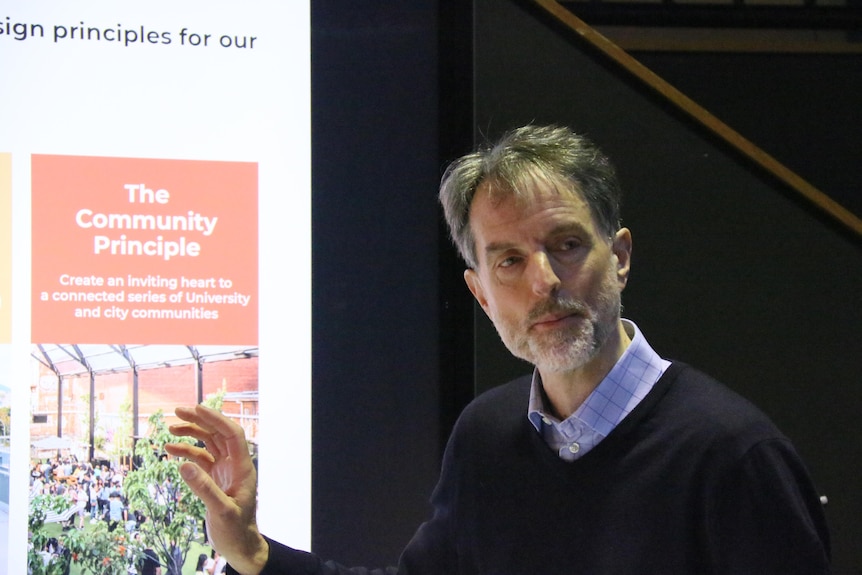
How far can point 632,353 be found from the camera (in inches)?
51.0

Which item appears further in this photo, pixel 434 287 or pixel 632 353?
pixel 434 287

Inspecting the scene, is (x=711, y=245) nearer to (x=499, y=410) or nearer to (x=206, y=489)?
(x=499, y=410)

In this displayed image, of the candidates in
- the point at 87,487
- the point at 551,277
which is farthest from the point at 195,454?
the point at 87,487

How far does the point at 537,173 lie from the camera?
133cm

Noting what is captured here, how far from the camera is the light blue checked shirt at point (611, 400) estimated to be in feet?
4.16

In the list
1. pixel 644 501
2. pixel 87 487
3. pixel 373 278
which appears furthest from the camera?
pixel 373 278

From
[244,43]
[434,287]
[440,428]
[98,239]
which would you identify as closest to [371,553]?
[440,428]

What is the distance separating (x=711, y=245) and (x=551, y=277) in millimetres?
1062

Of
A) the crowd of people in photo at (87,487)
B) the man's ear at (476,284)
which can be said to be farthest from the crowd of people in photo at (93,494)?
the man's ear at (476,284)

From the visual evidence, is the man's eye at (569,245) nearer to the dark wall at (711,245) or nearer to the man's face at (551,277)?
the man's face at (551,277)

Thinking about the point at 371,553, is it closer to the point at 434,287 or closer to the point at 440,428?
the point at 440,428

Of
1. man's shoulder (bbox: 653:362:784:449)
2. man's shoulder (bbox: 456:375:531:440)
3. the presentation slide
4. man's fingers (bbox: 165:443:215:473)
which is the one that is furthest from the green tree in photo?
man's shoulder (bbox: 653:362:784:449)

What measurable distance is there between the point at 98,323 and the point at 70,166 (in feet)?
1.17

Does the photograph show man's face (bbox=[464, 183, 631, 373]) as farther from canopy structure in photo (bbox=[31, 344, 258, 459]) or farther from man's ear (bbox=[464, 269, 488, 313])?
canopy structure in photo (bbox=[31, 344, 258, 459])
